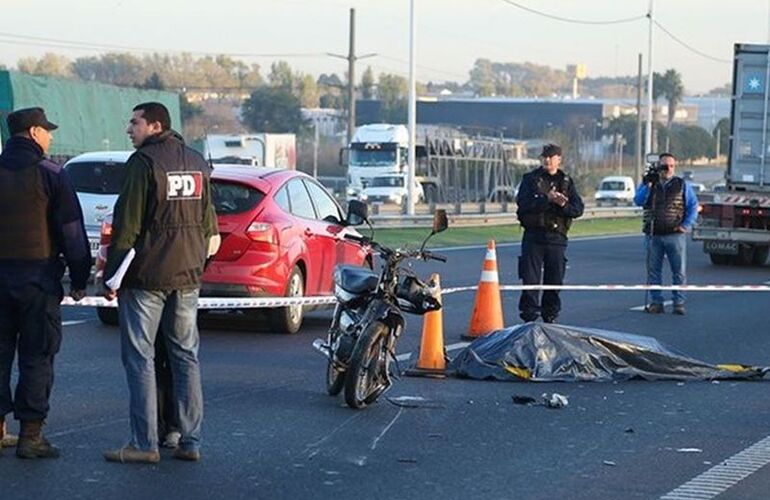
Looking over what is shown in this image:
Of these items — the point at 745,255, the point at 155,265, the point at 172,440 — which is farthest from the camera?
the point at 745,255

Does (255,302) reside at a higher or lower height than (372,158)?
higher

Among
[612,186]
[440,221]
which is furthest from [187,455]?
[612,186]

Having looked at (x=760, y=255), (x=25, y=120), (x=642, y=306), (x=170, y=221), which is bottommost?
(x=760, y=255)

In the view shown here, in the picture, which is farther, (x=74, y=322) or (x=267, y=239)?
(x=74, y=322)

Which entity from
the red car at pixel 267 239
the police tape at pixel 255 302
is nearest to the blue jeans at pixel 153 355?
the police tape at pixel 255 302

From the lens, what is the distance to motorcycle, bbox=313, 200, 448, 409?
1059 centimetres

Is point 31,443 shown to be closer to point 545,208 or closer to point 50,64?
Answer: point 545,208

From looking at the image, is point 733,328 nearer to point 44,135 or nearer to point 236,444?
point 236,444

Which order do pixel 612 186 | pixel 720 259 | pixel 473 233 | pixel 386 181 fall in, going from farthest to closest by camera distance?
pixel 612 186, pixel 386 181, pixel 473 233, pixel 720 259

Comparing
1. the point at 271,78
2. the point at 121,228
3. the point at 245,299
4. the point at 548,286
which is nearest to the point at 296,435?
the point at 121,228

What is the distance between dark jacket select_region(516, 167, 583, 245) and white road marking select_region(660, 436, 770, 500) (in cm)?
580

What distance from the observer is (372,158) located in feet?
191

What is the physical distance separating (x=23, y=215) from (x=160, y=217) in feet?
2.55

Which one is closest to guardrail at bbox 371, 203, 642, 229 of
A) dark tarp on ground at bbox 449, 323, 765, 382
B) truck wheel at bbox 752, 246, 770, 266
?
truck wheel at bbox 752, 246, 770, 266
